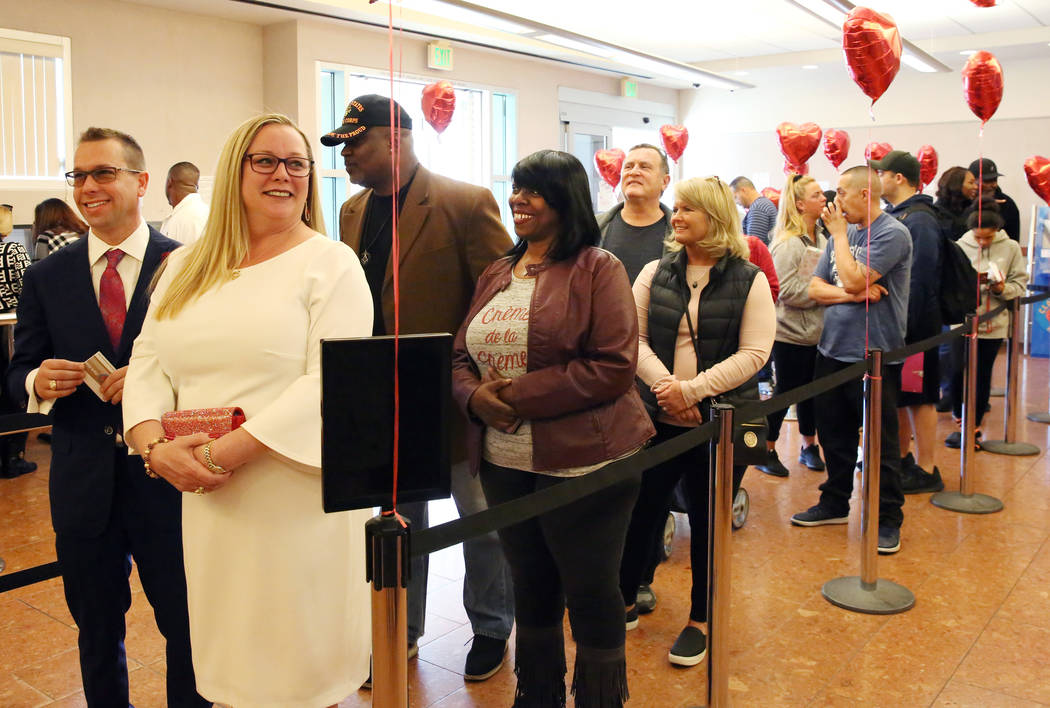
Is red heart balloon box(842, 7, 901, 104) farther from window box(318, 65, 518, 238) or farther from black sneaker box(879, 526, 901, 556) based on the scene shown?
window box(318, 65, 518, 238)

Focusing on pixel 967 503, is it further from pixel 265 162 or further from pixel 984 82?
pixel 265 162

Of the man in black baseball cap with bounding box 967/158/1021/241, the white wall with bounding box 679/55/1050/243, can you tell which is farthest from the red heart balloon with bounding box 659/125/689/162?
the man in black baseball cap with bounding box 967/158/1021/241

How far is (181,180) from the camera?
5.21 m

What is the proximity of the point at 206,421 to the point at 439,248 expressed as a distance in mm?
989

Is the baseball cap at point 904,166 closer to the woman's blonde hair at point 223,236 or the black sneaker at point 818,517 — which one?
the black sneaker at point 818,517

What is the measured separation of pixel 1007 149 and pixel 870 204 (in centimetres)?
820

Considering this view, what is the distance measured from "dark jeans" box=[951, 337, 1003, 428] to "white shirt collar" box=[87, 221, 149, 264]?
15.9 ft

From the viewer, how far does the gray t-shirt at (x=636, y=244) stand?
3.30 m

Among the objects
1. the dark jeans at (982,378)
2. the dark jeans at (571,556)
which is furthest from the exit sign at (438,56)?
the dark jeans at (571,556)

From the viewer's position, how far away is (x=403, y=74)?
31.2 ft

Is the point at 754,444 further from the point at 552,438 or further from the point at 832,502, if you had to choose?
the point at 832,502

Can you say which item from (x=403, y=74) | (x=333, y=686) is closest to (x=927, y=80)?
(x=403, y=74)

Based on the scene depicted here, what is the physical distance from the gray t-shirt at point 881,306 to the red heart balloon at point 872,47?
2.00 ft

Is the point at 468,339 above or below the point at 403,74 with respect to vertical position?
below
